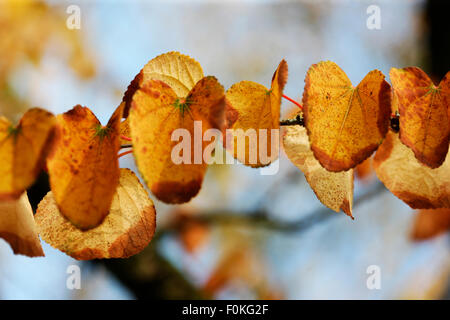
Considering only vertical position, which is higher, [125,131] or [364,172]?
[125,131]

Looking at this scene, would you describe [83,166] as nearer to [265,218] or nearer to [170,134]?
[170,134]

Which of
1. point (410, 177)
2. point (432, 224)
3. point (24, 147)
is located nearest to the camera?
point (24, 147)

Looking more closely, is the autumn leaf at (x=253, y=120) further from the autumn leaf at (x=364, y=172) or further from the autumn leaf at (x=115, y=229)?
the autumn leaf at (x=364, y=172)

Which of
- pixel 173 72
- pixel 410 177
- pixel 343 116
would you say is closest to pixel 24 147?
pixel 173 72

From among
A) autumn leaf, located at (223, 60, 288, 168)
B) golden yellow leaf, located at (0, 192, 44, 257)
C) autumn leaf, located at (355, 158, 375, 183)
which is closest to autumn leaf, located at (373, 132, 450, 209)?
autumn leaf, located at (223, 60, 288, 168)

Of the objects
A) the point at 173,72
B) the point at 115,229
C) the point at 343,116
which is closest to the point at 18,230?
the point at 115,229

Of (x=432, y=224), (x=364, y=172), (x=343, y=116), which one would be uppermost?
(x=343, y=116)

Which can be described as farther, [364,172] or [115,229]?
[364,172]

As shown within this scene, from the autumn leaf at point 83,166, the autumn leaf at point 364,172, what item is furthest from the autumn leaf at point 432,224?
the autumn leaf at point 83,166

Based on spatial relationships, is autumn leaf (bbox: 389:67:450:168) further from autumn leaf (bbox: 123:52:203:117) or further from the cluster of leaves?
autumn leaf (bbox: 123:52:203:117)

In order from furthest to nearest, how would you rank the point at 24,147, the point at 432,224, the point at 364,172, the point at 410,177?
1. the point at 432,224
2. the point at 364,172
3. the point at 410,177
4. the point at 24,147
